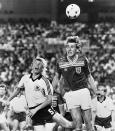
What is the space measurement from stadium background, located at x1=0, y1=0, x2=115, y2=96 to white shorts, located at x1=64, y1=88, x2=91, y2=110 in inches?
422

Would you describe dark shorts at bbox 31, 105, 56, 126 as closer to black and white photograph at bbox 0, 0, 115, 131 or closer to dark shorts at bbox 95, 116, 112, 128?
black and white photograph at bbox 0, 0, 115, 131

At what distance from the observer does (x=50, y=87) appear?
7.76m

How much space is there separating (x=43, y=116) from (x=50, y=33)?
24.8 meters

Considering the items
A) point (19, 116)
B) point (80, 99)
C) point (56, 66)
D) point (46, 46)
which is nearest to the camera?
point (80, 99)

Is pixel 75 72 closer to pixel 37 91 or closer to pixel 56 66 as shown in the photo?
pixel 56 66

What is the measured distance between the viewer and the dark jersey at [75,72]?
8023 millimetres

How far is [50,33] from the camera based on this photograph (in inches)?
1276

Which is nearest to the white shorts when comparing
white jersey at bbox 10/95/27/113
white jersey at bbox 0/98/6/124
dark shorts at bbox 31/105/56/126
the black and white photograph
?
the black and white photograph

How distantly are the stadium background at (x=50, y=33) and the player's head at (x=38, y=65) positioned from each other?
1110 centimetres

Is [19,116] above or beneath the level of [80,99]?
beneath

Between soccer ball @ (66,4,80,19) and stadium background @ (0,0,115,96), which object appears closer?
soccer ball @ (66,4,80,19)

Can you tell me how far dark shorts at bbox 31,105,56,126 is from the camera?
7738mm

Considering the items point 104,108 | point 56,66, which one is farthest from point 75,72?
point 104,108

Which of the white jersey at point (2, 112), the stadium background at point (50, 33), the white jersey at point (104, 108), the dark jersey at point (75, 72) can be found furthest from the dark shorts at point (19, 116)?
the stadium background at point (50, 33)
